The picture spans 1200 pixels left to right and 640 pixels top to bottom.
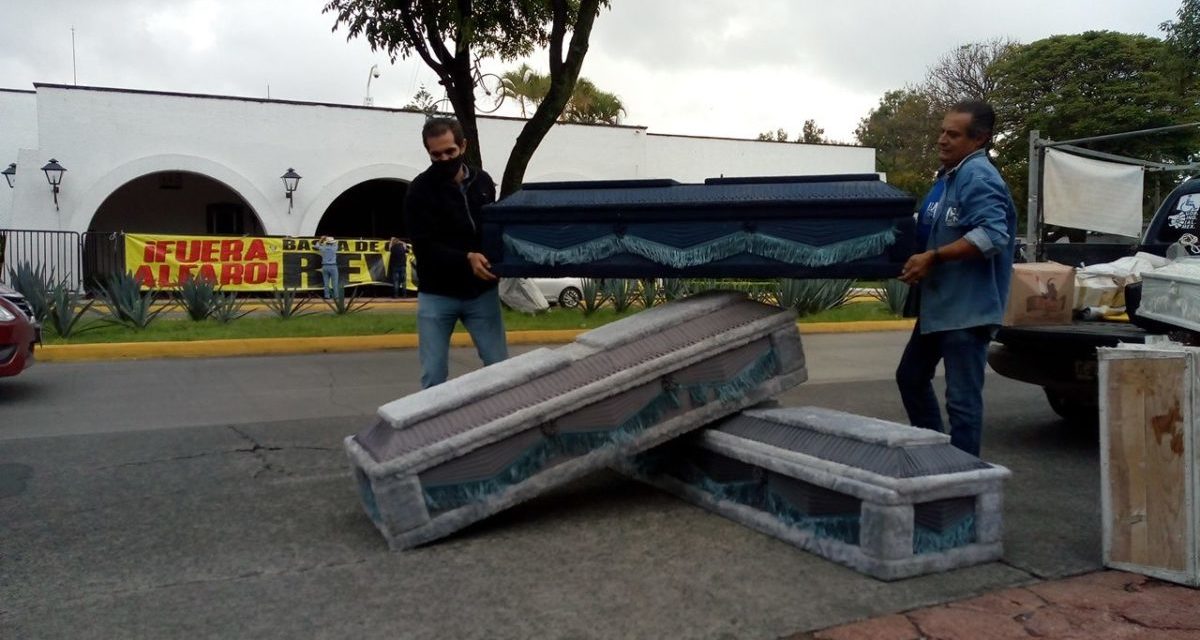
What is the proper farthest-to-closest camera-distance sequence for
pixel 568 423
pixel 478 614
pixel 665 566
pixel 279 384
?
pixel 279 384 < pixel 568 423 < pixel 665 566 < pixel 478 614

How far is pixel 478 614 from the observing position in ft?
10.1

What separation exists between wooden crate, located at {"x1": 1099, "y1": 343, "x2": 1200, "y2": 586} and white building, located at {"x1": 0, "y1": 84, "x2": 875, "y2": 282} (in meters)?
21.1

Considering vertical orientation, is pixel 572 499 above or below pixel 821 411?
below

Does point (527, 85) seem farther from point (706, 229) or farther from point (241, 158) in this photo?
point (706, 229)

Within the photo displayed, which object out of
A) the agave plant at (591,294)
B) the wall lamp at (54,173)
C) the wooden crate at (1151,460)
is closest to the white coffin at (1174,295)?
the wooden crate at (1151,460)

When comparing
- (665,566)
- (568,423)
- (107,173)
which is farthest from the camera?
(107,173)

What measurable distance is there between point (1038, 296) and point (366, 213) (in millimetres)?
24548

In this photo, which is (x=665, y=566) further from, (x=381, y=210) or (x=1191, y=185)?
(x=381, y=210)

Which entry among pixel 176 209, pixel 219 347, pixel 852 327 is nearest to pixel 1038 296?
pixel 852 327

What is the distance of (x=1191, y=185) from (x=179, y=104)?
21.4 meters

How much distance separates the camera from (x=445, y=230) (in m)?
4.68

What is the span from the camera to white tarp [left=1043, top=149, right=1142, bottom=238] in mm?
10883

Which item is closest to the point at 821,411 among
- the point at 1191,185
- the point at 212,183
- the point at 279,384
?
the point at 1191,185

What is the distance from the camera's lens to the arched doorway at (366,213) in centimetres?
2767
